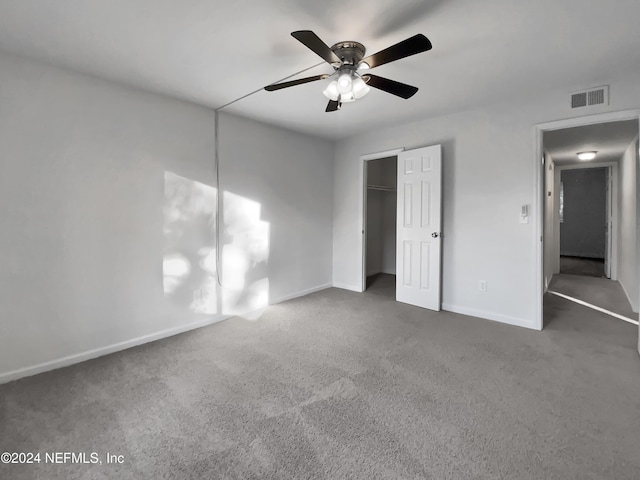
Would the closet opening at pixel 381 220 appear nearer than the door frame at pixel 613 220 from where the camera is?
No

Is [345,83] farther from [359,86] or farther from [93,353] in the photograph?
[93,353]

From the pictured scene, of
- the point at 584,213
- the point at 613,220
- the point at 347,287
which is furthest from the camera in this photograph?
the point at 584,213

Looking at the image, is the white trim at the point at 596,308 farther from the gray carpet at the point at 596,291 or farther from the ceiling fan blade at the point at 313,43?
the ceiling fan blade at the point at 313,43

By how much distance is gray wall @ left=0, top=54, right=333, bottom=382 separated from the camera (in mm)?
2328

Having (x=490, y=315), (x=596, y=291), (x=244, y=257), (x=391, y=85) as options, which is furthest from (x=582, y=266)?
(x=244, y=257)

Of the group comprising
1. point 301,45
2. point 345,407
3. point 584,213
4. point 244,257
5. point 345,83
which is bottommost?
point 345,407

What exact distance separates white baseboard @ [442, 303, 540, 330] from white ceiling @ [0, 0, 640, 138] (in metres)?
2.41

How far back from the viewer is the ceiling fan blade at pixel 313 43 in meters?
1.63

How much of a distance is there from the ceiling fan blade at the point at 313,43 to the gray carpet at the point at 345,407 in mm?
2193

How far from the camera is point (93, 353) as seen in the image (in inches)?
105

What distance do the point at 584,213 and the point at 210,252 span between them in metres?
9.70

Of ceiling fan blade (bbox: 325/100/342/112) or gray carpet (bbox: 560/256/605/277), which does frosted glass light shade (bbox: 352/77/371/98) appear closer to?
ceiling fan blade (bbox: 325/100/342/112)

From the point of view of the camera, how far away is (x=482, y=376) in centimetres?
233

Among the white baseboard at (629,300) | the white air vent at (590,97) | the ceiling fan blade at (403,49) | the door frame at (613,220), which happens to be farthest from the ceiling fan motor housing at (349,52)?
the door frame at (613,220)
